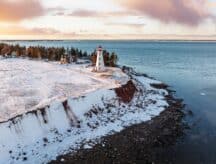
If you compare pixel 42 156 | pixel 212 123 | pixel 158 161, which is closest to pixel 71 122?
pixel 42 156

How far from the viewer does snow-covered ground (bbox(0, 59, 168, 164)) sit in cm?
2303

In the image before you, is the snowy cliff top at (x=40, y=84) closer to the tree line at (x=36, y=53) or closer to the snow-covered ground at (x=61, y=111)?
the snow-covered ground at (x=61, y=111)

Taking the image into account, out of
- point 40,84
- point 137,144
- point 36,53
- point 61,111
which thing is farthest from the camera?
point 36,53

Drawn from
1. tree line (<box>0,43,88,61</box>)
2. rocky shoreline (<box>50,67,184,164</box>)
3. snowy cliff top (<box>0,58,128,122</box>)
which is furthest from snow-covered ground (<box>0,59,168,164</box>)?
tree line (<box>0,43,88,61</box>)

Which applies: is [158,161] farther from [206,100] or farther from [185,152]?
[206,100]

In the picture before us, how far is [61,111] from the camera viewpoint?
27719mm

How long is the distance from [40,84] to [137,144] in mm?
15198

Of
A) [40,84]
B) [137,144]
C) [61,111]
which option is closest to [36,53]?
[40,84]

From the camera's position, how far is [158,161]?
72.6ft

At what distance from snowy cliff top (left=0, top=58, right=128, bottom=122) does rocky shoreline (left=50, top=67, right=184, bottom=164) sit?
6.36 meters

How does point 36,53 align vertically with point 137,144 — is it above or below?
above

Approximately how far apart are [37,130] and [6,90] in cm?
940

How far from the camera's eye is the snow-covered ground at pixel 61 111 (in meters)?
23.0

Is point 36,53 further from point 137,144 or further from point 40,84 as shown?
point 137,144
